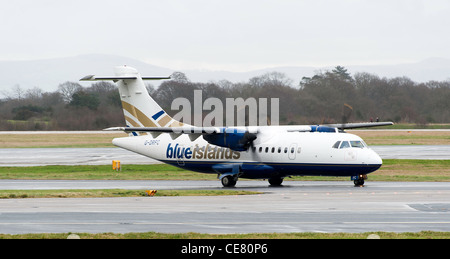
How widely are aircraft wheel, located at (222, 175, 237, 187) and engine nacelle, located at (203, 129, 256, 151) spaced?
54.9 inches

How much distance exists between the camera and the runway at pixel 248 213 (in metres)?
16.7

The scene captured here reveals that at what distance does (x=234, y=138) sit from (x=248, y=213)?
500 inches

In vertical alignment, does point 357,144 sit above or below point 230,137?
A: below

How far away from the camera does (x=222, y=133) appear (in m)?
32.4

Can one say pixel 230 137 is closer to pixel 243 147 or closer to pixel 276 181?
pixel 243 147

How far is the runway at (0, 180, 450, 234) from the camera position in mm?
16734

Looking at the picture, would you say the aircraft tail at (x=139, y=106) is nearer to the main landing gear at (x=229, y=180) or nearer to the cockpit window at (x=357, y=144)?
the main landing gear at (x=229, y=180)

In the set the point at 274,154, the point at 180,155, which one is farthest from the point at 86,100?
the point at 274,154

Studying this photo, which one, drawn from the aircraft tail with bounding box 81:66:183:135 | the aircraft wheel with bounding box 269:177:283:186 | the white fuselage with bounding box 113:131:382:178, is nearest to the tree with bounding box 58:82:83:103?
the aircraft tail with bounding box 81:66:183:135

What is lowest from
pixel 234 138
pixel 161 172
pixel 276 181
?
pixel 161 172

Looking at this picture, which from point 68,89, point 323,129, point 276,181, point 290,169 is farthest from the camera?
point 68,89

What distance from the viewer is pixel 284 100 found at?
2264 inches
